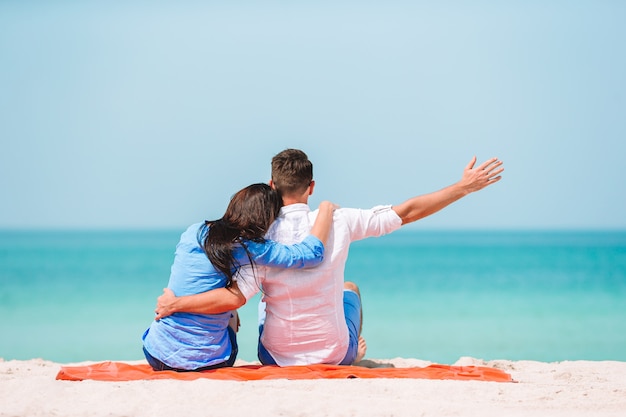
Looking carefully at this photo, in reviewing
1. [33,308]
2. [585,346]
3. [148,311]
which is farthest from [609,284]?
[33,308]

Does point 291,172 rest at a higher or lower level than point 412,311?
higher

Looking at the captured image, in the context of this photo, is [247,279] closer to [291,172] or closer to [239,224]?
[239,224]

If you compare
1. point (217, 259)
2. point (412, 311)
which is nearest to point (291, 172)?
point (217, 259)

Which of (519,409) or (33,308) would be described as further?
(33,308)

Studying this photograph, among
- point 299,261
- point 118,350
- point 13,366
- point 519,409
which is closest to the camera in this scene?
point 519,409

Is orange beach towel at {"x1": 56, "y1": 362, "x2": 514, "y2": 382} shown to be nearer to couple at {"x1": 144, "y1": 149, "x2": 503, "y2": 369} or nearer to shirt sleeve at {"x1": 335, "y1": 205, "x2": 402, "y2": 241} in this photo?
couple at {"x1": 144, "y1": 149, "x2": 503, "y2": 369}

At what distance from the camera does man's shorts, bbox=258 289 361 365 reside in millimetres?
4695

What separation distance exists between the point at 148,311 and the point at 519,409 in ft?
39.8

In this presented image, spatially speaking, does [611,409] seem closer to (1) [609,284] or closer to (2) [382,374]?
(2) [382,374]

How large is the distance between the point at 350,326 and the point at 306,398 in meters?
1.13

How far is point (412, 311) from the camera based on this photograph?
51.8 ft

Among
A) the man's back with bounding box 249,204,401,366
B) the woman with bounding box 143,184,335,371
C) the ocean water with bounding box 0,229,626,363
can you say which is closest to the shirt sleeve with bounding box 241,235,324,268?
the woman with bounding box 143,184,335,371

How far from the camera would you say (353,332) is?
4.86 meters

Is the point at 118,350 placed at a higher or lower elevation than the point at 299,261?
lower
